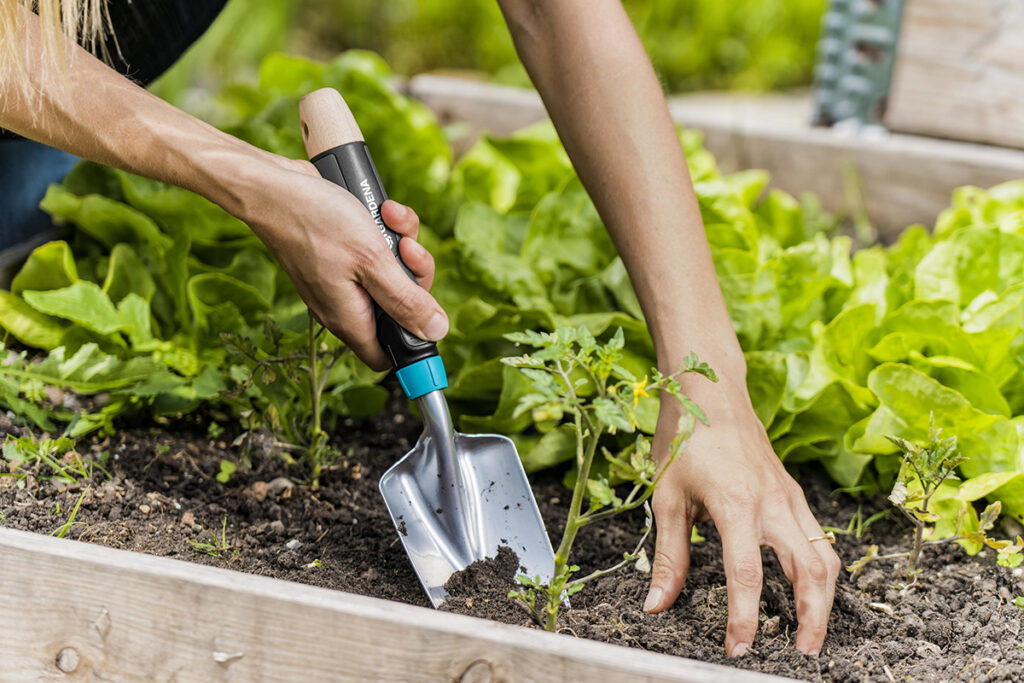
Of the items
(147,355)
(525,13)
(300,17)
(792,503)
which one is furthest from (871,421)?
(300,17)

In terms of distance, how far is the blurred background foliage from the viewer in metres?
3.68

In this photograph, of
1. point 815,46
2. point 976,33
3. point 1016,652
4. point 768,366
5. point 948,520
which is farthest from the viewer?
point 815,46

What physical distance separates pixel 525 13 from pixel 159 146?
0.50 m

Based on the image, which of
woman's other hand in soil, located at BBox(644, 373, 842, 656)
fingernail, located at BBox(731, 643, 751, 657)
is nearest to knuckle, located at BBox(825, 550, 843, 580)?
woman's other hand in soil, located at BBox(644, 373, 842, 656)

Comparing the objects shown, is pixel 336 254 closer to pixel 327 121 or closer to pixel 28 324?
pixel 327 121

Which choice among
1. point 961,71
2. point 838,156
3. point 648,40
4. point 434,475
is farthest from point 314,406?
point 648,40

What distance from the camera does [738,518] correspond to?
96 cm

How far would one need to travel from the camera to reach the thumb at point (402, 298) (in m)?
0.95

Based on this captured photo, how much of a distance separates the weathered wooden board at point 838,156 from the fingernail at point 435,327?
130cm

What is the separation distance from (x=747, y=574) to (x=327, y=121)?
2.21 ft

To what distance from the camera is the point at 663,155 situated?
114 cm

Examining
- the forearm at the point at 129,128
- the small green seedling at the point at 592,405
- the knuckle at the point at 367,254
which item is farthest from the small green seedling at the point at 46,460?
the small green seedling at the point at 592,405

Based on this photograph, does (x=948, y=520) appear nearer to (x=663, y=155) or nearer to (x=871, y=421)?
(x=871, y=421)

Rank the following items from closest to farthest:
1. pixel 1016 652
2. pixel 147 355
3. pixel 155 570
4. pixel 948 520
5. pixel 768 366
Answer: pixel 155 570 → pixel 1016 652 → pixel 948 520 → pixel 768 366 → pixel 147 355
